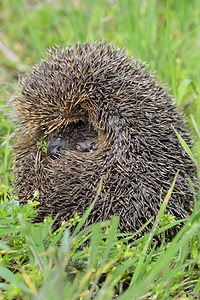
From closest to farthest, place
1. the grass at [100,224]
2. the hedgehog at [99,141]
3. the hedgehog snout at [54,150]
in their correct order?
the grass at [100,224] → the hedgehog at [99,141] → the hedgehog snout at [54,150]

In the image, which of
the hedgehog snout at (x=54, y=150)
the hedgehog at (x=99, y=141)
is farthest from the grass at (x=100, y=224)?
the hedgehog snout at (x=54, y=150)

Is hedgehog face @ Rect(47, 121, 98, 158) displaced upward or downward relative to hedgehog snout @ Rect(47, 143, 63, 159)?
Answer: upward

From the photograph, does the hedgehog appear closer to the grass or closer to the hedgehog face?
A: the hedgehog face

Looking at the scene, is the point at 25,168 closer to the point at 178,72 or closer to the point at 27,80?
the point at 27,80

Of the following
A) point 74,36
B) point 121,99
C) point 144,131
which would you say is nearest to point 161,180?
point 144,131

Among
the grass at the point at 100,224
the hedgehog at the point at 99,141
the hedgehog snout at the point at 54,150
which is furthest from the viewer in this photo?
the hedgehog snout at the point at 54,150

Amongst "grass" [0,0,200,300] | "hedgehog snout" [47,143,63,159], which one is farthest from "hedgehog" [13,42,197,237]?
"grass" [0,0,200,300]

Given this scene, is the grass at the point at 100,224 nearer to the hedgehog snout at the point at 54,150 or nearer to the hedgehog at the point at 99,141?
the hedgehog at the point at 99,141
